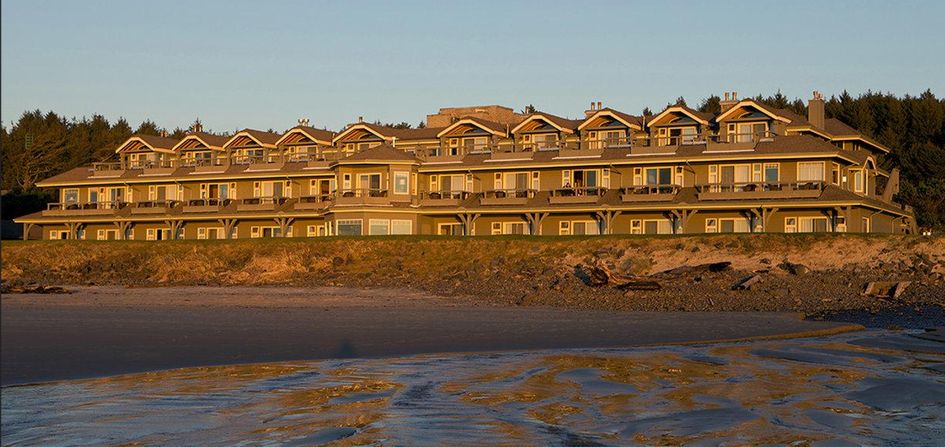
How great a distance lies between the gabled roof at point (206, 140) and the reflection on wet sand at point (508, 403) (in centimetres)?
6561

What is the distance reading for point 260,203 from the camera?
75.9 meters

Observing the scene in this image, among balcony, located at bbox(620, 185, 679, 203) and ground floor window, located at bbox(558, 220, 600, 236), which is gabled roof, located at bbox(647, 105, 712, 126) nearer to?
balcony, located at bbox(620, 185, 679, 203)

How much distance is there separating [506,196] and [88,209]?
3257cm

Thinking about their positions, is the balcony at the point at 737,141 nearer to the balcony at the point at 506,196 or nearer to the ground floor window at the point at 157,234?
the balcony at the point at 506,196

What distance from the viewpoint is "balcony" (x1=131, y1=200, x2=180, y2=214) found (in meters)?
77.7

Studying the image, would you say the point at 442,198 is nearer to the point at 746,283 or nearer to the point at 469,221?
the point at 469,221

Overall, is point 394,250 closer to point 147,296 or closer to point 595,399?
point 147,296

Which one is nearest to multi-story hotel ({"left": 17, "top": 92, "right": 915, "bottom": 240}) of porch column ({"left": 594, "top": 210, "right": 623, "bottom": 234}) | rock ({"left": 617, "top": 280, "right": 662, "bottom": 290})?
porch column ({"left": 594, "top": 210, "right": 623, "bottom": 234})

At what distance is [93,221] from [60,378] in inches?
2645

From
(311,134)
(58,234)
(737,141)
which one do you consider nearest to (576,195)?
(737,141)

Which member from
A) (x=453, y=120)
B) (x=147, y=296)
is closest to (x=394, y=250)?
(x=147, y=296)

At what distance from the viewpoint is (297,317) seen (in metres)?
29.5

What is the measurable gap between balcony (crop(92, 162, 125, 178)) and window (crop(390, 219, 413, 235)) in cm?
2442

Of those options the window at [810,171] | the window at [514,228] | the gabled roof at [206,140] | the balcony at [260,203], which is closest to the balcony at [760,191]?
the window at [810,171]
